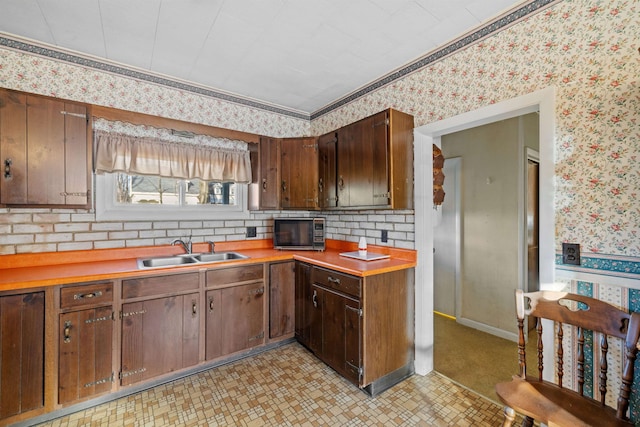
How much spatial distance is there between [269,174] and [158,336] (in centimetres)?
187

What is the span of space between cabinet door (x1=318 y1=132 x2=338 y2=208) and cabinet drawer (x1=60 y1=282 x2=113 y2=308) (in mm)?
2023

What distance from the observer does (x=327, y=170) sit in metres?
3.11

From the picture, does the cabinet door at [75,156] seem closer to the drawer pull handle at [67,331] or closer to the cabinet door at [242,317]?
the drawer pull handle at [67,331]

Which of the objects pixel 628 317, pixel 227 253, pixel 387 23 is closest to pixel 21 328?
→ pixel 227 253

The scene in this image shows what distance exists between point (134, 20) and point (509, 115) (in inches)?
108

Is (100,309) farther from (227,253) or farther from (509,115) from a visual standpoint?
(509,115)

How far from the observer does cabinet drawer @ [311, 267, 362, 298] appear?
221cm

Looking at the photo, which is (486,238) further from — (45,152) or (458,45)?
(45,152)

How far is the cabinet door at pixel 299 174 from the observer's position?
3271 millimetres

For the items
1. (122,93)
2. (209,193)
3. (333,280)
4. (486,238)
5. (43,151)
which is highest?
(122,93)

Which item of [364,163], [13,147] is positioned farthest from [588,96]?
[13,147]

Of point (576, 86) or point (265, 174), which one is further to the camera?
point (265, 174)

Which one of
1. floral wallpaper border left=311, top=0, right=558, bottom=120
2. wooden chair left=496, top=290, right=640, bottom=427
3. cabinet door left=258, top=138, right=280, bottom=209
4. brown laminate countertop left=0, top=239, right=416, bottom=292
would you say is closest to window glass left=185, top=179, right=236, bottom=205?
cabinet door left=258, top=138, right=280, bottom=209

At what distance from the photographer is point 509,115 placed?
6.63 feet
